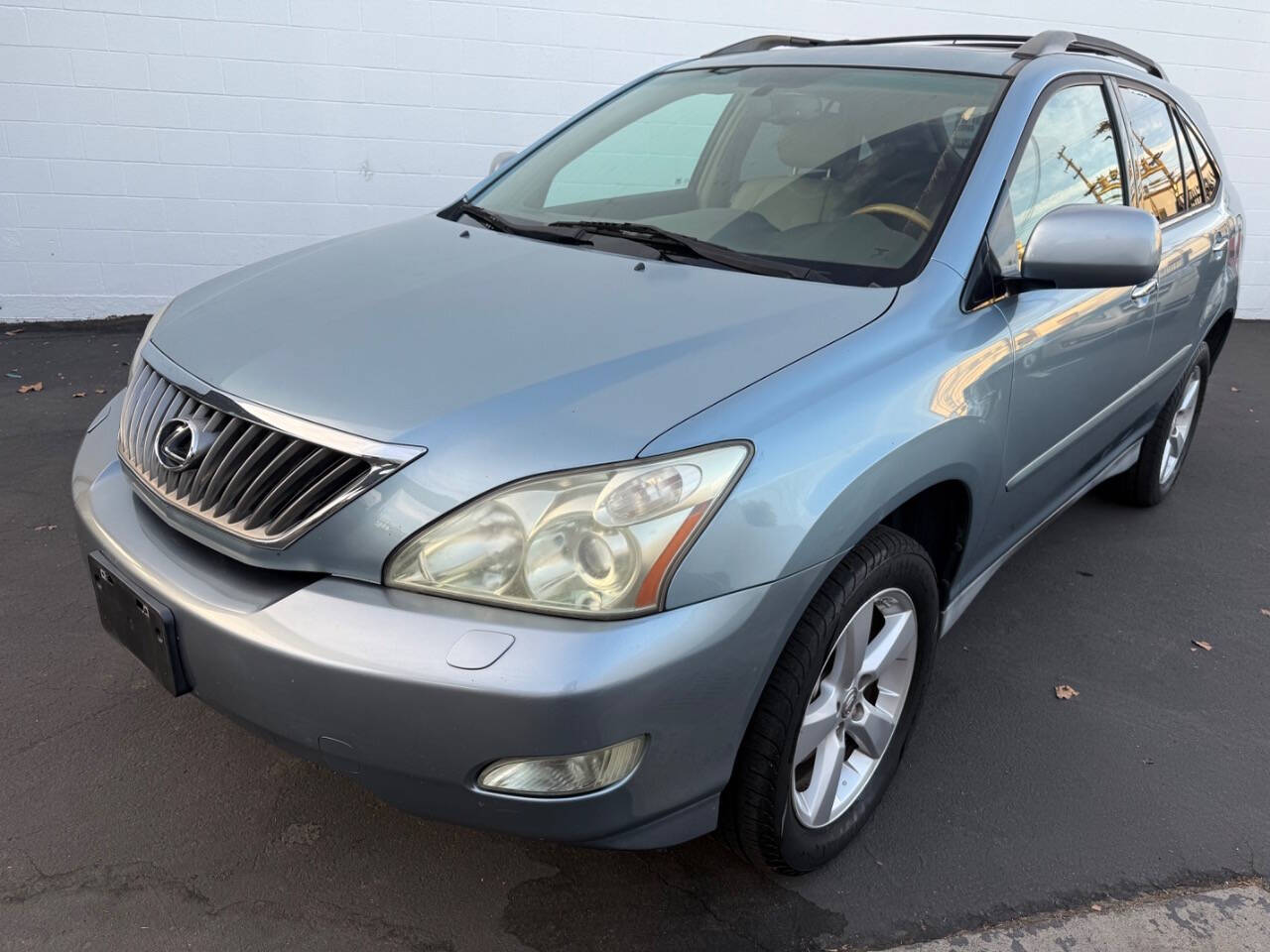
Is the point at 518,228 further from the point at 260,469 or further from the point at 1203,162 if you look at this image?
the point at 1203,162

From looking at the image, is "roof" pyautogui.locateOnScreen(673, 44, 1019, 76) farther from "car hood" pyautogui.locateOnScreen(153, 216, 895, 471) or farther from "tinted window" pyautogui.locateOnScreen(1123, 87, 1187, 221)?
"car hood" pyautogui.locateOnScreen(153, 216, 895, 471)

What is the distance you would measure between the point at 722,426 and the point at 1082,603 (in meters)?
2.31

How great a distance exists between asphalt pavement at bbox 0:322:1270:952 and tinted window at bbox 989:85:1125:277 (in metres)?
1.27

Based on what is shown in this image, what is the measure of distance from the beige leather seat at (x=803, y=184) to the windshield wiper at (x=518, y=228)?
427mm

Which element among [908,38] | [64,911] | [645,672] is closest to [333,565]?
[645,672]

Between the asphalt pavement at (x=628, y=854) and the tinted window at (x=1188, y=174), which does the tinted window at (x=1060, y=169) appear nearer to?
the tinted window at (x=1188, y=174)

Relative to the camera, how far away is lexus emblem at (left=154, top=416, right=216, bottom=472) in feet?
6.28

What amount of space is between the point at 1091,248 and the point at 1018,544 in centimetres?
92

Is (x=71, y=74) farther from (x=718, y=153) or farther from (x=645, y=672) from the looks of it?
(x=645, y=672)

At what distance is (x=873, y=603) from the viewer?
2.10 meters

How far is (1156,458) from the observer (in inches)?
163

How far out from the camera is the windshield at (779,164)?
8.13 ft

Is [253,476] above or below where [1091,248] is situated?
below

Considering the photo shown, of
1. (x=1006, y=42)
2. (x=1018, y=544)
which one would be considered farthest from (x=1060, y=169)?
(x=1018, y=544)
